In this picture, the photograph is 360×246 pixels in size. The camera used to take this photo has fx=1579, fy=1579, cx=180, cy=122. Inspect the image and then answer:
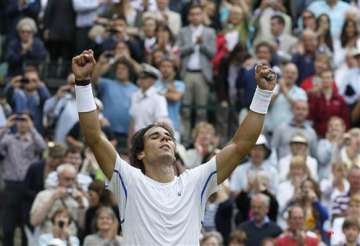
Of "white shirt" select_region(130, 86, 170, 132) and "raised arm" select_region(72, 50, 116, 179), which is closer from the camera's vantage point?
"raised arm" select_region(72, 50, 116, 179)

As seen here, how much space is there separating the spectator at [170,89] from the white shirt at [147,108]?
19.4 inches

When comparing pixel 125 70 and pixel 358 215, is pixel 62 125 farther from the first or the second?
pixel 358 215

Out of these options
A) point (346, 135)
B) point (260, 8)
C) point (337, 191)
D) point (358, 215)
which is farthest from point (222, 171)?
point (260, 8)

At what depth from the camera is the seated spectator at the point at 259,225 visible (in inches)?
664

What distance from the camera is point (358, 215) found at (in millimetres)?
16859

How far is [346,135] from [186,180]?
376 inches

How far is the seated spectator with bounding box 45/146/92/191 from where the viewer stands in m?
17.5

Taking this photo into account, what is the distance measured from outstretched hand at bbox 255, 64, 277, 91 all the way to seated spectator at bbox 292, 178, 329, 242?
23.8 feet

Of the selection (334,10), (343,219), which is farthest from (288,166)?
(334,10)

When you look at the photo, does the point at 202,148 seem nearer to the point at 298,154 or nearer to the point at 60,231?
the point at 298,154

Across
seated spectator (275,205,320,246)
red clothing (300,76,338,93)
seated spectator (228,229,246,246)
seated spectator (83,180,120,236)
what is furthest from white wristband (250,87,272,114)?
Result: red clothing (300,76,338,93)

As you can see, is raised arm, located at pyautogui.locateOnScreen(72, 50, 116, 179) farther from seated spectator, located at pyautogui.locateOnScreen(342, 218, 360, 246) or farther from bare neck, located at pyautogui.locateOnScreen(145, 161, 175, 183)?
seated spectator, located at pyautogui.locateOnScreen(342, 218, 360, 246)

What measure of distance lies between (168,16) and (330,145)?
426 centimetres

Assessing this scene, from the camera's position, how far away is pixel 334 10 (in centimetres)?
2331
